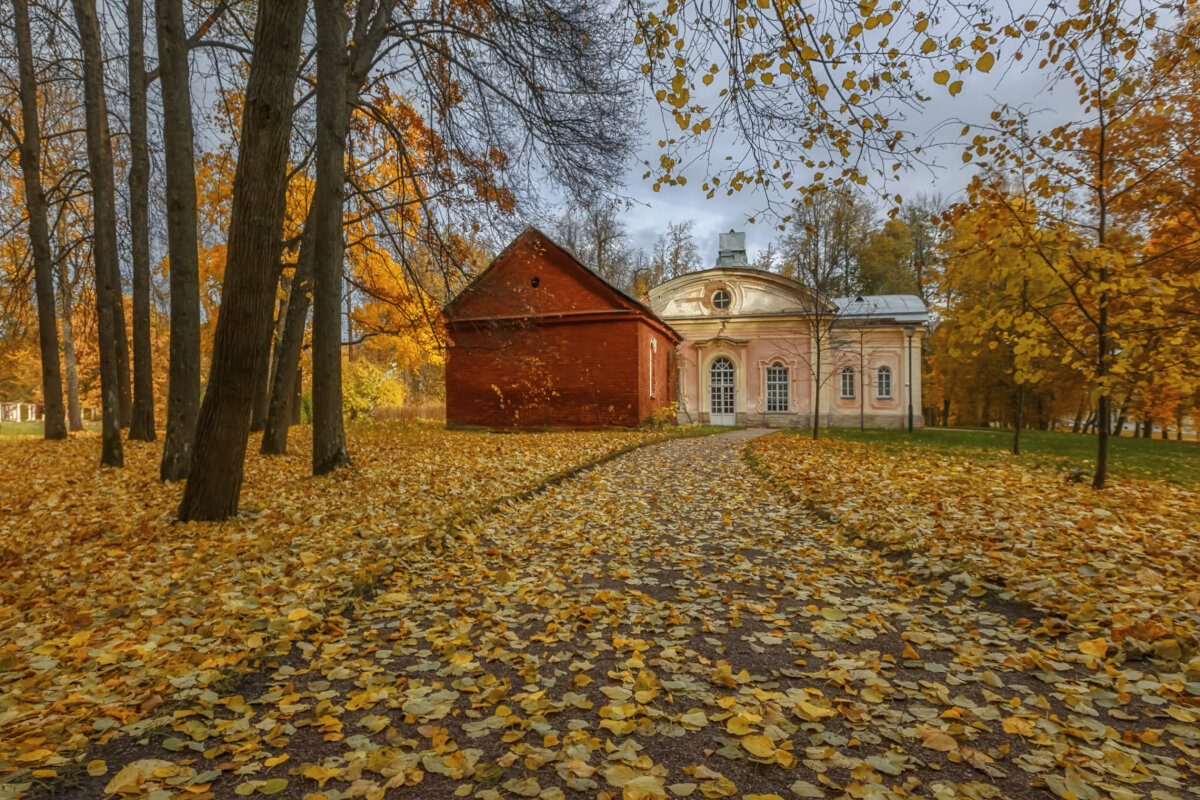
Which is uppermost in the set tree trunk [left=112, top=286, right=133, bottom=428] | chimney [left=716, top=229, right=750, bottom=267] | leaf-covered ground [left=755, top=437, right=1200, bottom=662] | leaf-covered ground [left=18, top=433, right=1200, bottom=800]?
chimney [left=716, top=229, right=750, bottom=267]

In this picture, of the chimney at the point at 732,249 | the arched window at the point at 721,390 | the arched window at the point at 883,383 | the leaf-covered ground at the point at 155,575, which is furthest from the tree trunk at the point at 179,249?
the chimney at the point at 732,249

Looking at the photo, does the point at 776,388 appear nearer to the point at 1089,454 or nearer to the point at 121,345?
the point at 1089,454

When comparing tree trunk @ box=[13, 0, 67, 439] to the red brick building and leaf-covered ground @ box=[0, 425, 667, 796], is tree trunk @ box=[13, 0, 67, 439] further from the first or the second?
the red brick building

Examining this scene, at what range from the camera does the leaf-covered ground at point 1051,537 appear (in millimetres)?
3818

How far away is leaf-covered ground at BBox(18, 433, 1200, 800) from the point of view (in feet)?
7.61

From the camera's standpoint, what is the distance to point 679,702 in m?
2.95

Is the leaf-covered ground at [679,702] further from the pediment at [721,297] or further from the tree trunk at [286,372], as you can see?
the pediment at [721,297]

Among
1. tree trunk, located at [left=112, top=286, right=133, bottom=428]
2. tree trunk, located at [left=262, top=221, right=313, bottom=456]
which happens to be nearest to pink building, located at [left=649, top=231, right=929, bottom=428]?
tree trunk, located at [left=262, top=221, right=313, bottom=456]

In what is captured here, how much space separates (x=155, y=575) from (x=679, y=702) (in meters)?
4.20

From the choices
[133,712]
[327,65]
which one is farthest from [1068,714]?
[327,65]

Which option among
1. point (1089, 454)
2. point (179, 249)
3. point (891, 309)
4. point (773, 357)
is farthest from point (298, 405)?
point (891, 309)

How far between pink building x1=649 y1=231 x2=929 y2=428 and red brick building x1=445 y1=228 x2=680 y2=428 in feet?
29.9

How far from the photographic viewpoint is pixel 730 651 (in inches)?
140

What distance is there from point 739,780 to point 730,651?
1.27m
